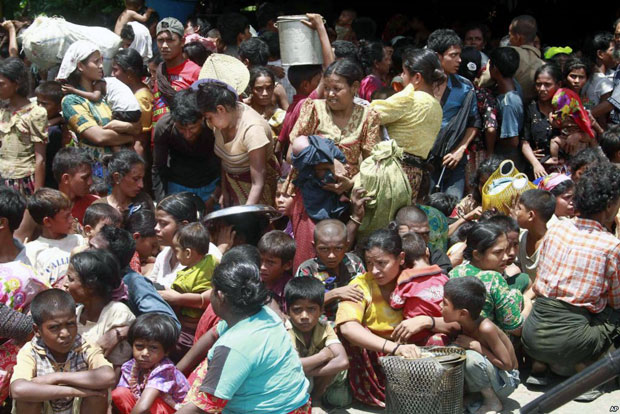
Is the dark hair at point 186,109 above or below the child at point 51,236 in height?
above

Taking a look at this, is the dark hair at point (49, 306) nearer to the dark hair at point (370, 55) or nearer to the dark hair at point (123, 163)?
the dark hair at point (123, 163)

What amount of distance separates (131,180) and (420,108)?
2.16 meters

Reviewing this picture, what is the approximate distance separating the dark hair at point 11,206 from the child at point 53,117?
1871 mm

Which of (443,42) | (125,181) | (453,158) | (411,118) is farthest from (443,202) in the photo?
(125,181)

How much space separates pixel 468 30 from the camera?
28.7ft

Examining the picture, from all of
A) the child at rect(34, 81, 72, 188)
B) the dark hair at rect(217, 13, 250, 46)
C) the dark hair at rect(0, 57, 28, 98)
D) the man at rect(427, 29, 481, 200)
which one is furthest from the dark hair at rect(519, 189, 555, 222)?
the dark hair at rect(217, 13, 250, 46)

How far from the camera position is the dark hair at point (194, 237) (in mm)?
5211

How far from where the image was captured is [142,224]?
18.6 feet

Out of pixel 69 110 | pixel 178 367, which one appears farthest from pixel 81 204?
pixel 178 367

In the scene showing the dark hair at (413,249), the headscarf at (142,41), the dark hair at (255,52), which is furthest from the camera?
the headscarf at (142,41)

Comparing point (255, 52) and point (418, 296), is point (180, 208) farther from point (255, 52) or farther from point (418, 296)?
point (255, 52)

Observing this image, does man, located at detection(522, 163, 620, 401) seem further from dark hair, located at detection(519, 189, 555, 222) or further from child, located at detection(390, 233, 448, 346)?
child, located at detection(390, 233, 448, 346)

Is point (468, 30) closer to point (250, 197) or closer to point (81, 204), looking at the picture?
point (250, 197)

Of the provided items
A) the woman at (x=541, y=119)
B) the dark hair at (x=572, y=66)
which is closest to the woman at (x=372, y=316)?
the woman at (x=541, y=119)
